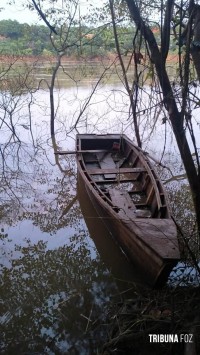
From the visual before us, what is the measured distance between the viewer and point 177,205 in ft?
23.2

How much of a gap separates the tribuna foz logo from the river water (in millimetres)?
815

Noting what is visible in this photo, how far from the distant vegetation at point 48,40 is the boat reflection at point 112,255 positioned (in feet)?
13.4

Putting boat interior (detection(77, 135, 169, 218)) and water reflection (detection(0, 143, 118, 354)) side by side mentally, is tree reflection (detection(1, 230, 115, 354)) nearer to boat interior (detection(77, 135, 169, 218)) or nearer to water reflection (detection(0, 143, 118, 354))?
water reflection (detection(0, 143, 118, 354))

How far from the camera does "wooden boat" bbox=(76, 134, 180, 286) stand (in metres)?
4.18

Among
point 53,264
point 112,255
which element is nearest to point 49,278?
point 53,264

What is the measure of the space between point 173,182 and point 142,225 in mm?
4077

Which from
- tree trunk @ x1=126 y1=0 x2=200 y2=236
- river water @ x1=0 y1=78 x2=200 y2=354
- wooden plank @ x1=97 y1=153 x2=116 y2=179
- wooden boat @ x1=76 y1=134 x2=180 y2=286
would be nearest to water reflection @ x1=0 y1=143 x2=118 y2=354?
→ river water @ x1=0 y1=78 x2=200 y2=354

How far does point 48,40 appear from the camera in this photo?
13.8 meters

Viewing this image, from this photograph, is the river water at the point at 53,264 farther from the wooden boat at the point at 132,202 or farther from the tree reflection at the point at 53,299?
the wooden boat at the point at 132,202

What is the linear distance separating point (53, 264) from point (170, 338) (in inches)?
104

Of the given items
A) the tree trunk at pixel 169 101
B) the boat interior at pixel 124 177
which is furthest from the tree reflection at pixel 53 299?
the tree trunk at pixel 169 101

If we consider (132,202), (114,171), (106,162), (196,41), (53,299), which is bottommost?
(53,299)

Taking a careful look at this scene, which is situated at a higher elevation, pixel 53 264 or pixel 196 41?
pixel 196 41

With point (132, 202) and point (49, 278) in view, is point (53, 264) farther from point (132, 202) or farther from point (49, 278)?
point (132, 202)
